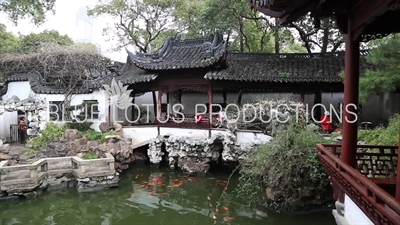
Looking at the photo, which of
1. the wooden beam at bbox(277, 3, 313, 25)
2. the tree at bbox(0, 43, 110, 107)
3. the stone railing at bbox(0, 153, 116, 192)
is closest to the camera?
the wooden beam at bbox(277, 3, 313, 25)

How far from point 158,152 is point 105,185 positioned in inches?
99.7

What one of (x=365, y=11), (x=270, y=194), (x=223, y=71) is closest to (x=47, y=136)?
(x=223, y=71)

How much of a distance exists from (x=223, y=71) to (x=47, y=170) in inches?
232

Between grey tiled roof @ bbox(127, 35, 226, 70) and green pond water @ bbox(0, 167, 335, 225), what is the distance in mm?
3742

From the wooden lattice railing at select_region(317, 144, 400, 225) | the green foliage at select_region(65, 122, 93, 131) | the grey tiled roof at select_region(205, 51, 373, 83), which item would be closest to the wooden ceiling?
the wooden lattice railing at select_region(317, 144, 400, 225)

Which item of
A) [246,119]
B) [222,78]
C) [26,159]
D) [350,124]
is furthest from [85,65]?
[350,124]

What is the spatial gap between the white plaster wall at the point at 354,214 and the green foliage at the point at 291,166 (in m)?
2.08

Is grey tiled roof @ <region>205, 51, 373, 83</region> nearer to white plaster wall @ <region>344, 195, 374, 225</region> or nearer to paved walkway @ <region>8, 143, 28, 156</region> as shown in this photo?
paved walkway @ <region>8, 143, 28, 156</region>

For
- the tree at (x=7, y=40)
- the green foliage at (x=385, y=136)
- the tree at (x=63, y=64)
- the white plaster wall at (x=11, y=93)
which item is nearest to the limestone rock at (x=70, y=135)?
the tree at (x=63, y=64)

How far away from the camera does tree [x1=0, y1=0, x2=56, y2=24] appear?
996 cm

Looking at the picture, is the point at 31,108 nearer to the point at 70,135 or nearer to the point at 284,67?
the point at 70,135

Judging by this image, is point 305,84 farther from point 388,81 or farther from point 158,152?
point 158,152

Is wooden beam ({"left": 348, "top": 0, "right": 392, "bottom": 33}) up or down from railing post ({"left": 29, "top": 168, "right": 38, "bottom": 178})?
up

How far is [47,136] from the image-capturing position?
10484 millimetres
